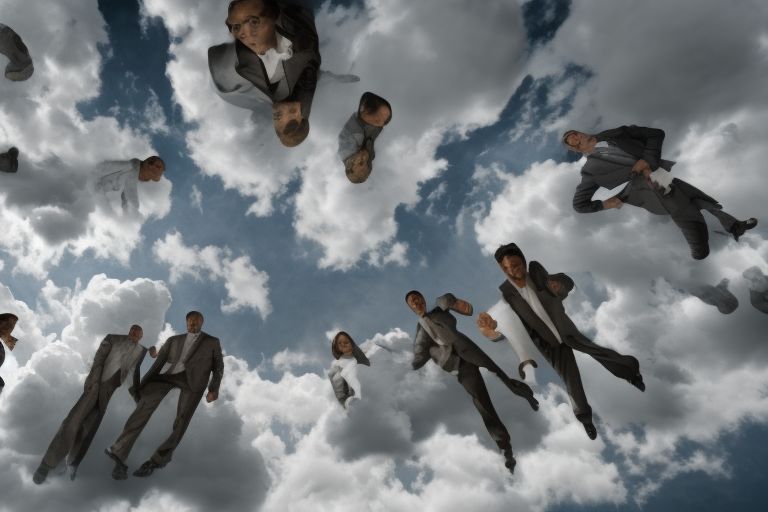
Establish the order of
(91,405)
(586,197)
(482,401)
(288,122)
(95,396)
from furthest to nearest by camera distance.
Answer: (586,197) → (95,396) → (91,405) → (482,401) → (288,122)

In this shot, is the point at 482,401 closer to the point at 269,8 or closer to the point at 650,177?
the point at 650,177

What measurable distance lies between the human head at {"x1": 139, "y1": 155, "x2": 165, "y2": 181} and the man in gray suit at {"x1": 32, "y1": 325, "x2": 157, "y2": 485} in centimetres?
298

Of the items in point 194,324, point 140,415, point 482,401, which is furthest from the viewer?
point 194,324

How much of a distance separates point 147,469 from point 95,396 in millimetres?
1814

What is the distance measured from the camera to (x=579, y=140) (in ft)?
32.0

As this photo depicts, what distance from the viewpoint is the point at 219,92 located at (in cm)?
857

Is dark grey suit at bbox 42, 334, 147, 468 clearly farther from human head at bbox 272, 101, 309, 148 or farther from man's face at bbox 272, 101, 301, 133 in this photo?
man's face at bbox 272, 101, 301, 133

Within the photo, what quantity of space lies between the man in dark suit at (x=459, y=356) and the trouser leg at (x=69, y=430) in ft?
19.9

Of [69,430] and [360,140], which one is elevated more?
[360,140]

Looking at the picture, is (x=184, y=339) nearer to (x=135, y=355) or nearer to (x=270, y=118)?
(x=135, y=355)

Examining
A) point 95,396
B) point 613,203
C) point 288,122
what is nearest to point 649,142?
point 613,203

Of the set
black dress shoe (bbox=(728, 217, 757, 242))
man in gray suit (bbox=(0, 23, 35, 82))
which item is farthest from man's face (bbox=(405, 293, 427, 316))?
man in gray suit (bbox=(0, 23, 35, 82))

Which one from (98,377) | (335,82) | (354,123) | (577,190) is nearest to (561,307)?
(577,190)

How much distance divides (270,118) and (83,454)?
6.91 metres
